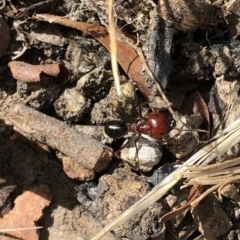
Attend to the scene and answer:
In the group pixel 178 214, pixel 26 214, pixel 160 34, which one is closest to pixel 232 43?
pixel 160 34

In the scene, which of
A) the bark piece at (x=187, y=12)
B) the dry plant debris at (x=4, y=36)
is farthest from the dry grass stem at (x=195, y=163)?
the dry plant debris at (x=4, y=36)

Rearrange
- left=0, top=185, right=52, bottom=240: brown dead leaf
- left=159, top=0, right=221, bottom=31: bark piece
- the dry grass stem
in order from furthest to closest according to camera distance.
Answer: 1. left=0, top=185, right=52, bottom=240: brown dead leaf
2. left=159, top=0, right=221, bottom=31: bark piece
3. the dry grass stem

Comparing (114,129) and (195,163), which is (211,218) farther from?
(114,129)

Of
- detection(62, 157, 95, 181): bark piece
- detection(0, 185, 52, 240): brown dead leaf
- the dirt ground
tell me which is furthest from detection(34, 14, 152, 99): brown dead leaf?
detection(0, 185, 52, 240): brown dead leaf

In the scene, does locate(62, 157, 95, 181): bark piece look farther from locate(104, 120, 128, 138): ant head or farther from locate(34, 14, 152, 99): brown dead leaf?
locate(34, 14, 152, 99): brown dead leaf

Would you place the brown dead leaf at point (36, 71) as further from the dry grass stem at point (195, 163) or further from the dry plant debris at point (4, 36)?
the dry grass stem at point (195, 163)
